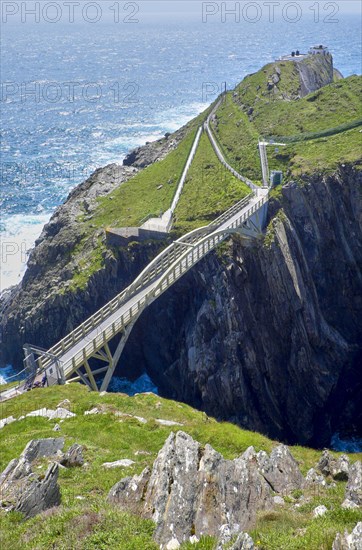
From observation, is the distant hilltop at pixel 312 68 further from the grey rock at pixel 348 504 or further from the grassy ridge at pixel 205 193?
the grey rock at pixel 348 504

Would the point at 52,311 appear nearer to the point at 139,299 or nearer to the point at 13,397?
the point at 139,299

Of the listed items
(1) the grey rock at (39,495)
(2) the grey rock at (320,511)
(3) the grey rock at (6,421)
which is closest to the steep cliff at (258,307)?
(3) the grey rock at (6,421)

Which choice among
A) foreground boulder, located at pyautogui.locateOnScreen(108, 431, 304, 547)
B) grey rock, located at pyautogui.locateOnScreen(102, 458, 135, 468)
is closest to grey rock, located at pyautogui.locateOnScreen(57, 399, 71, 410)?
grey rock, located at pyautogui.locateOnScreen(102, 458, 135, 468)

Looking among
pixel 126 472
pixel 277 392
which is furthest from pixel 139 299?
pixel 126 472


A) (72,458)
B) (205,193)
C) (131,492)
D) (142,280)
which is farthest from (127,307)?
(205,193)

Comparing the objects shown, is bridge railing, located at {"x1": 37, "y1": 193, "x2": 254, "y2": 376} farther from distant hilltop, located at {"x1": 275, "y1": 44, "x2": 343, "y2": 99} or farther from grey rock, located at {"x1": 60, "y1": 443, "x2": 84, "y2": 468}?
distant hilltop, located at {"x1": 275, "y1": 44, "x2": 343, "y2": 99}

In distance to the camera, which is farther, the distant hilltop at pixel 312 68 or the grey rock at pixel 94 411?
the distant hilltop at pixel 312 68
